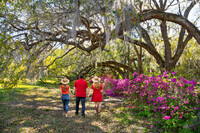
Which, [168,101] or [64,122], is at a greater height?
[168,101]

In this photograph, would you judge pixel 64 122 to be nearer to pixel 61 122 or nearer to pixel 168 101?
pixel 61 122

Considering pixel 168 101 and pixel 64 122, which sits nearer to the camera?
pixel 168 101

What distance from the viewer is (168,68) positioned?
8.02m

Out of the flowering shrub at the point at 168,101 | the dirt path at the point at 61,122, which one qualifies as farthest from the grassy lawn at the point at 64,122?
the flowering shrub at the point at 168,101

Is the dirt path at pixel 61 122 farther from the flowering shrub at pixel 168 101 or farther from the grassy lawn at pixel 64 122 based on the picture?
the flowering shrub at pixel 168 101

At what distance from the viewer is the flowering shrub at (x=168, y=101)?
4.30 metres

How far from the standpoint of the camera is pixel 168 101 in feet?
16.2

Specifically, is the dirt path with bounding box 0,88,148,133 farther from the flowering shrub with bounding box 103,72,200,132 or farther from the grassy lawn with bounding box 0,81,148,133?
the flowering shrub with bounding box 103,72,200,132

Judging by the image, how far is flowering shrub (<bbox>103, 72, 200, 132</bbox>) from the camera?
430 cm

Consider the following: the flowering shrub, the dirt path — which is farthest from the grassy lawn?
the flowering shrub

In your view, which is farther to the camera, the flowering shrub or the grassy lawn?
the grassy lawn

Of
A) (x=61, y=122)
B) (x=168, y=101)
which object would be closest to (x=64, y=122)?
(x=61, y=122)

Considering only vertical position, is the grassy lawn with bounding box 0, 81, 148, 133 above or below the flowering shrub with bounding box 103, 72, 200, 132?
below

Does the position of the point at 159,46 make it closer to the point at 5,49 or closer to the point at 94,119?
the point at 94,119
